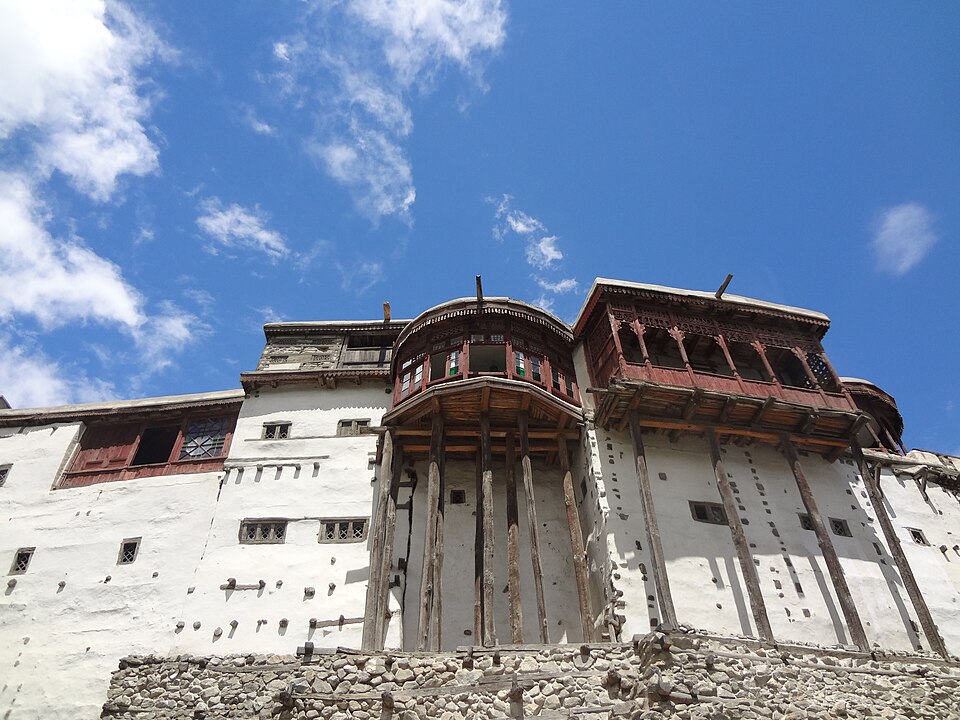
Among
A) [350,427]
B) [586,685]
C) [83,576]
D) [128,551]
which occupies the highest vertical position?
[350,427]

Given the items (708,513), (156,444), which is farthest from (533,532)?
(156,444)

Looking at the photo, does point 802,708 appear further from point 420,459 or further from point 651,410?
point 420,459

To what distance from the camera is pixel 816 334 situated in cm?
2125

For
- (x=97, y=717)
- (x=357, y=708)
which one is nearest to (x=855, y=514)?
(x=357, y=708)

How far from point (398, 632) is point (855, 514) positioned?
12523 mm

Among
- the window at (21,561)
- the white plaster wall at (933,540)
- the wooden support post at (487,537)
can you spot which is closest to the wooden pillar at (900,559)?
the white plaster wall at (933,540)

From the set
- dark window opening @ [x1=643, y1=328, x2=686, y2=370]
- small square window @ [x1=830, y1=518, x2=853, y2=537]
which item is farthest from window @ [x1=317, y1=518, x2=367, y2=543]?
Answer: small square window @ [x1=830, y1=518, x2=853, y2=537]

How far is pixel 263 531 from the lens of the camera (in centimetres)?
1827

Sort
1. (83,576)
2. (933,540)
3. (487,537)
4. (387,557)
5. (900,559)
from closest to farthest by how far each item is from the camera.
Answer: (487,537), (387,557), (900,559), (83,576), (933,540)

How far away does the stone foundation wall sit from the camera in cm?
1279

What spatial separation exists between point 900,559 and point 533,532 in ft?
30.8

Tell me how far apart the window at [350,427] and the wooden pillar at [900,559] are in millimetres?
14135

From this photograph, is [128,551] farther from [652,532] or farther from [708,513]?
[708,513]

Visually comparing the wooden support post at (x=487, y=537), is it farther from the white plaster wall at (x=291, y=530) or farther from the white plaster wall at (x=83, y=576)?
the white plaster wall at (x=83, y=576)
